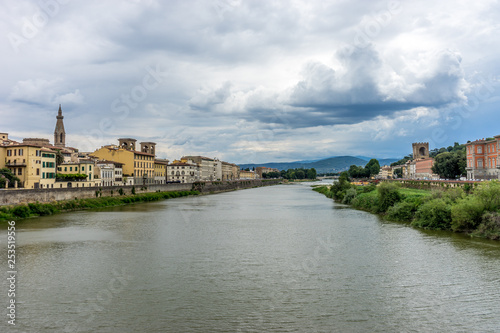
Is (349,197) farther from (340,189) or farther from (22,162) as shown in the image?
(22,162)

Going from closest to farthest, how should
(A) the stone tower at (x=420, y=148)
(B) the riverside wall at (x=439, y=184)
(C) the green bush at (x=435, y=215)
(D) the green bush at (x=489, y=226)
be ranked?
(D) the green bush at (x=489, y=226) → (C) the green bush at (x=435, y=215) → (B) the riverside wall at (x=439, y=184) → (A) the stone tower at (x=420, y=148)

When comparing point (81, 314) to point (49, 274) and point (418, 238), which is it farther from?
point (418, 238)

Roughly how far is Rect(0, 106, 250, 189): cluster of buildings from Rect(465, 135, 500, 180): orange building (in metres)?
48.6

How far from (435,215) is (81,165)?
45.5m

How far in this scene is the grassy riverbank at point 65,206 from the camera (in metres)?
32.3

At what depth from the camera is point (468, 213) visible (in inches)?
935

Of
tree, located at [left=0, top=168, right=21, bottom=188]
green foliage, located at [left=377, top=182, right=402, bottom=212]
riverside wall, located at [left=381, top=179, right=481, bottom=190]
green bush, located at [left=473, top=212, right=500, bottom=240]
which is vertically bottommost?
green bush, located at [left=473, top=212, right=500, bottom=240]

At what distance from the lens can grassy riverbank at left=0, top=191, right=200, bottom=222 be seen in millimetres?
32294

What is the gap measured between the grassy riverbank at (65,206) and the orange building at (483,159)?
147 ft

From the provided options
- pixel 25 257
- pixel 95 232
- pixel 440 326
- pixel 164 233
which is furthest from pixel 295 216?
pixel 440 326

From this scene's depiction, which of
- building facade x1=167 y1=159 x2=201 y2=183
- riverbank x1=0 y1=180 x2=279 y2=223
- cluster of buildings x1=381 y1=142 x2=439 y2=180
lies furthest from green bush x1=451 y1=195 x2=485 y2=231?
building facade x1=167 y1=159 x2=201 y2=183

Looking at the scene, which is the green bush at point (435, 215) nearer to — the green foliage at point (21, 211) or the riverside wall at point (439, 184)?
the riverside wall at point (439, 184)

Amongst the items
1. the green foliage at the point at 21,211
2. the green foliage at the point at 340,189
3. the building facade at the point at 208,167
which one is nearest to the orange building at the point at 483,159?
the green foliage at the point at 340,189

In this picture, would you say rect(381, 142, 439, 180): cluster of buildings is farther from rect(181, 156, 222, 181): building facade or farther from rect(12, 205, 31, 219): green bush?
rect(12, 205, 31, 219): green bush
